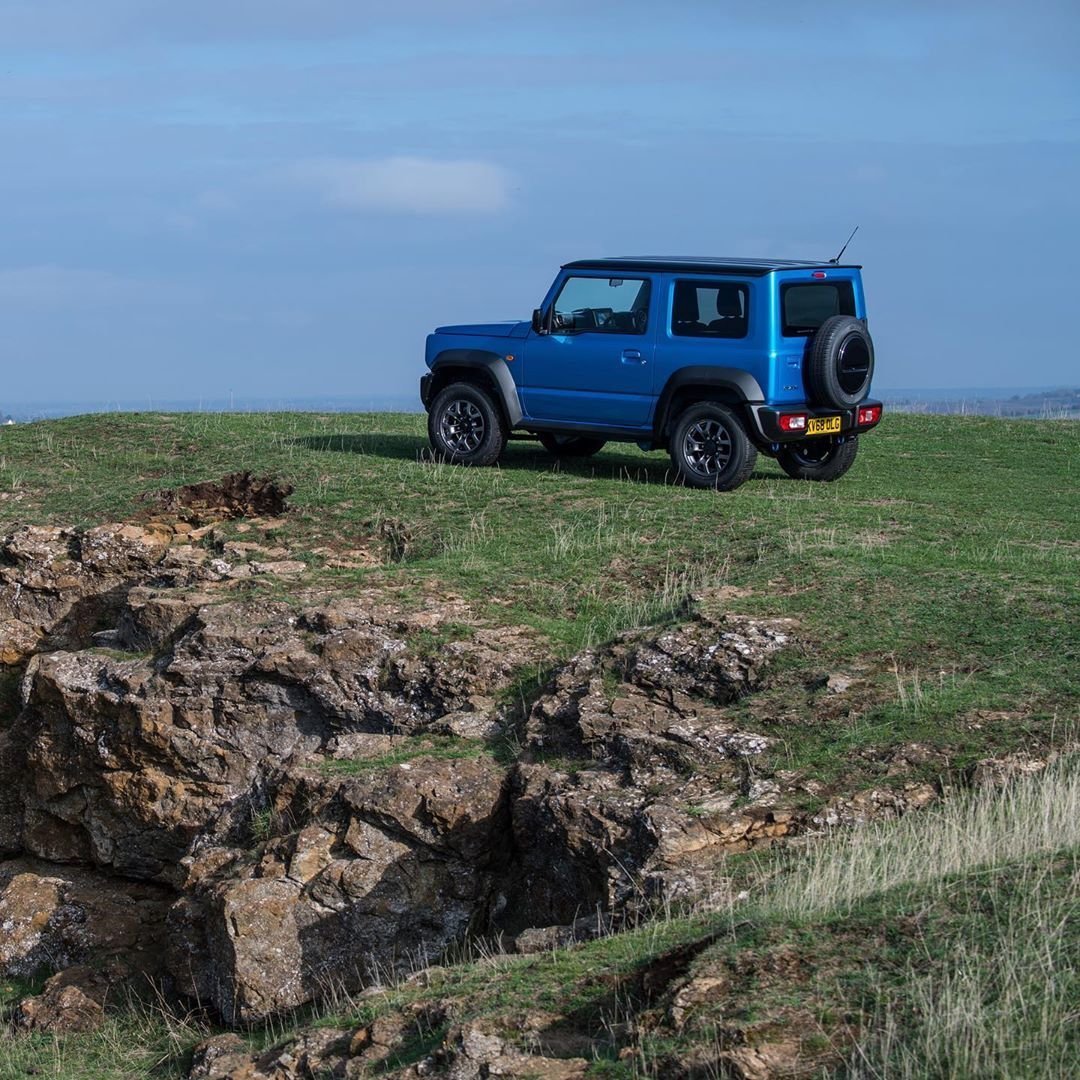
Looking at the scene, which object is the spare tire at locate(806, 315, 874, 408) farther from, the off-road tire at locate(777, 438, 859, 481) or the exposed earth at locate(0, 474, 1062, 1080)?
the exposed earth at locate(0, 474, 1062, 1080)

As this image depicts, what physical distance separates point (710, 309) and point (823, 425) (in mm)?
1639

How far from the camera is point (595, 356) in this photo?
15.2m

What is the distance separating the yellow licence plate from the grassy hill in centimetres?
68

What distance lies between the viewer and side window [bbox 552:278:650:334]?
1501cm

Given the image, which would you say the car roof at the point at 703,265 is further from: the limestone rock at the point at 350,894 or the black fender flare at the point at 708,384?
the limestone rock at the point at 350,894

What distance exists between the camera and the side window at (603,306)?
591 inches

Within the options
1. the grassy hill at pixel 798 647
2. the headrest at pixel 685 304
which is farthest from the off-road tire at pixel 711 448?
the headrest at pixel 685 304

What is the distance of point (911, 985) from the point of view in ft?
17.3

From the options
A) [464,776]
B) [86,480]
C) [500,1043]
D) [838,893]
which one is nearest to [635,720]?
[464,776]

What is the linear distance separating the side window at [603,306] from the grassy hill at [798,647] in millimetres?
1610

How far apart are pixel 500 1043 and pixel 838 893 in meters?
1.58

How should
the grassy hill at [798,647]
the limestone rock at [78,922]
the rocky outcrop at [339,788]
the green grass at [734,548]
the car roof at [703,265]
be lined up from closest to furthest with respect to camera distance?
the grassy hill at [798,647]
the rocky outcrop at [339,788]
the green grass at [734,548]
the limestone rock at [78,922]
the car roof at [703,265]

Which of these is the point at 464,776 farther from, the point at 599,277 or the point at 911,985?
the point at 599,277

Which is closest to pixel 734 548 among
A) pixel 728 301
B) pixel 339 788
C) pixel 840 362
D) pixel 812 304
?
pixel 840 362
